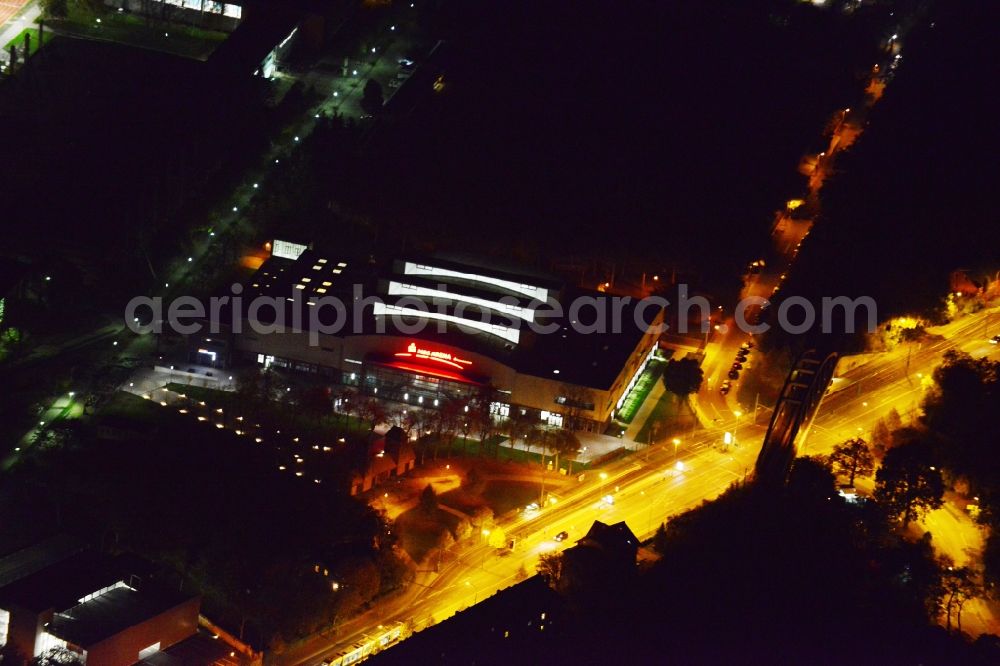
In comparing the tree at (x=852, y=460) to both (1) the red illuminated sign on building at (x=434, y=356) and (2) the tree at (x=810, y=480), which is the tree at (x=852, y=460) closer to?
(2) the tree at (x=810, y=480)

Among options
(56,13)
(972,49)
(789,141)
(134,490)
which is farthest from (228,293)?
(972,49)

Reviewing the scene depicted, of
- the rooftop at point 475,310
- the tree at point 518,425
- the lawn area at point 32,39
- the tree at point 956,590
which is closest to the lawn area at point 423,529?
the tree at point 518,425

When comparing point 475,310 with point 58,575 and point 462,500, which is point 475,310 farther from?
point 58,575

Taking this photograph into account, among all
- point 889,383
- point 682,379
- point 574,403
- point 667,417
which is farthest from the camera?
point 889,383

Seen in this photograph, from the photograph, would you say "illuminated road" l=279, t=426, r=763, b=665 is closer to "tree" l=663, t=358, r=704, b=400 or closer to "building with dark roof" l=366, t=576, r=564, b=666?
"tree" l=663, t=358, r=704, b=400

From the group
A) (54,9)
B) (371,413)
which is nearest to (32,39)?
(54,9)

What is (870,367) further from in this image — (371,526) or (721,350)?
(371,526)

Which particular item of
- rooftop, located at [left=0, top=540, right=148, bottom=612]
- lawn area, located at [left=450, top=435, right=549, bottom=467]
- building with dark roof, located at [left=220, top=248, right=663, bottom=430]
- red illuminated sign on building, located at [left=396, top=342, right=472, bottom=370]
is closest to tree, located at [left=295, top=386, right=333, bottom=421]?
building with dark roof, located at [left=220, top=248, right=663, bottom=430]
